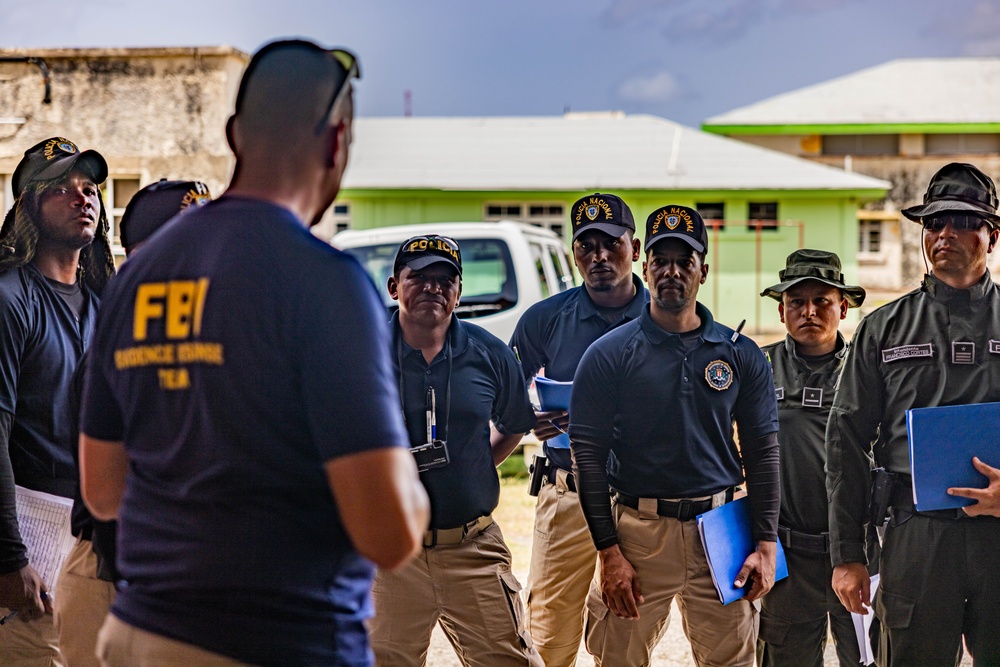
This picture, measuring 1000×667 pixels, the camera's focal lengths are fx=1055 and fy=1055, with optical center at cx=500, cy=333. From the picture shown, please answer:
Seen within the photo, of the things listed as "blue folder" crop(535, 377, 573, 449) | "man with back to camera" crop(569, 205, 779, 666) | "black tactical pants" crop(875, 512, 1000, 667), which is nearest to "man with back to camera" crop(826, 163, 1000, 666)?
"black tactical pants" crop(875, 512, 1000, 667)

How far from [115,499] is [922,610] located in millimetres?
2732

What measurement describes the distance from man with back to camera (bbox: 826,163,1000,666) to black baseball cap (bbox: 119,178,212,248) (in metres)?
2.44

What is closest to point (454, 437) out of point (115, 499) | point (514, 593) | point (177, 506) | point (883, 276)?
point (514, 593)

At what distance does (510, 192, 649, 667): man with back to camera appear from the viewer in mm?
4773

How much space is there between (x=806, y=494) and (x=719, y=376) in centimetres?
86

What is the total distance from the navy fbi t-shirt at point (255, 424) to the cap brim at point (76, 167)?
7.22 feet

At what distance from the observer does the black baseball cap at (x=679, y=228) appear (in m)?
4.06

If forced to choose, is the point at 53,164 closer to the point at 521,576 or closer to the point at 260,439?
the point at 260,439

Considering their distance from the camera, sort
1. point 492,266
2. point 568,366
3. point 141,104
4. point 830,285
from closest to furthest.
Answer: point 830,285 < point 568,366 < point 492,266 < point 141,104

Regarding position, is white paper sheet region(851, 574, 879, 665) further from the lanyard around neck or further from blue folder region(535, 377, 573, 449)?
the lanyard around neck

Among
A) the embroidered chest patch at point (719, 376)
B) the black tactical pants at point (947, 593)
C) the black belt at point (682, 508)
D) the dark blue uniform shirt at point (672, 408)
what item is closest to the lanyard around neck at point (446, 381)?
the dark blue uniform shirt at point (672, 408)

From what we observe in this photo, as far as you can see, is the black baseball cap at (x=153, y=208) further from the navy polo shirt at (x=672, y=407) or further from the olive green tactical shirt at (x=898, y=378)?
the olive green tactical shirt at (x=898, y=378)

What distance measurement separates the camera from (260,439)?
1.73 m

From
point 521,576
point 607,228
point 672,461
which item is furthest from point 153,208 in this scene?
point 521,576
